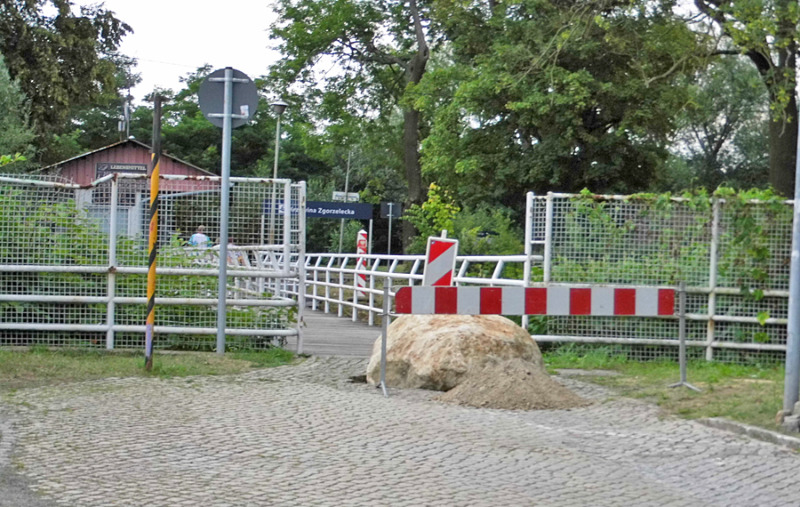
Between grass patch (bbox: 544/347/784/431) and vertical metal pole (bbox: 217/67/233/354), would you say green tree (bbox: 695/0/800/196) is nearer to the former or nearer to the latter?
grass patch (bbox: 544/347/784/431)

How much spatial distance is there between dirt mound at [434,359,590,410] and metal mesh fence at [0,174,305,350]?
3.42 metres

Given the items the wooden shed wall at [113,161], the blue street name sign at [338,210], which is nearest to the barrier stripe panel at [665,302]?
the blue street name sign at [338,210]

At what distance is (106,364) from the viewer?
1094 cm

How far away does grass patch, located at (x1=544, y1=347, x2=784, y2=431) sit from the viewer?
29.5 ft

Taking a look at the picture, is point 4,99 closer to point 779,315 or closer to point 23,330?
point 23,330

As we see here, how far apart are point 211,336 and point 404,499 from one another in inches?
282

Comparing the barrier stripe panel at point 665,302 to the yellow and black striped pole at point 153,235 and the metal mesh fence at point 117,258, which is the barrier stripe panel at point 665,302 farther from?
the yellow and black striped pole at point 153,235

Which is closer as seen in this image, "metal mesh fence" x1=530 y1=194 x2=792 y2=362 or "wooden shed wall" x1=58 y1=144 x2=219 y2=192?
"metal mesh fence" x1=530 y1=194 x2=792 y2=362

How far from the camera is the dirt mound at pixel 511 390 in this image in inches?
365

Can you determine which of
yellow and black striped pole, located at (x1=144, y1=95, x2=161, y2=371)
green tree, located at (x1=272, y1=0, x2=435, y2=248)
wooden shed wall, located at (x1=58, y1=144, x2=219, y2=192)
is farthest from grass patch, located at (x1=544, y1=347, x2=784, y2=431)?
wooden shed wall, located at (x1=58, y1=144, x2=219, y2=192)

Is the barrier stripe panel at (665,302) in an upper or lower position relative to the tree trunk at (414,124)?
lower

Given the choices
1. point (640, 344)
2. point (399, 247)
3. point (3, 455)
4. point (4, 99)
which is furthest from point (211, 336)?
point (399, 247)

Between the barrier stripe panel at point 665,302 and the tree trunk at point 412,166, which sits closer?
the barrier stripe panel at point 665,302

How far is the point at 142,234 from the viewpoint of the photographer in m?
12.4
